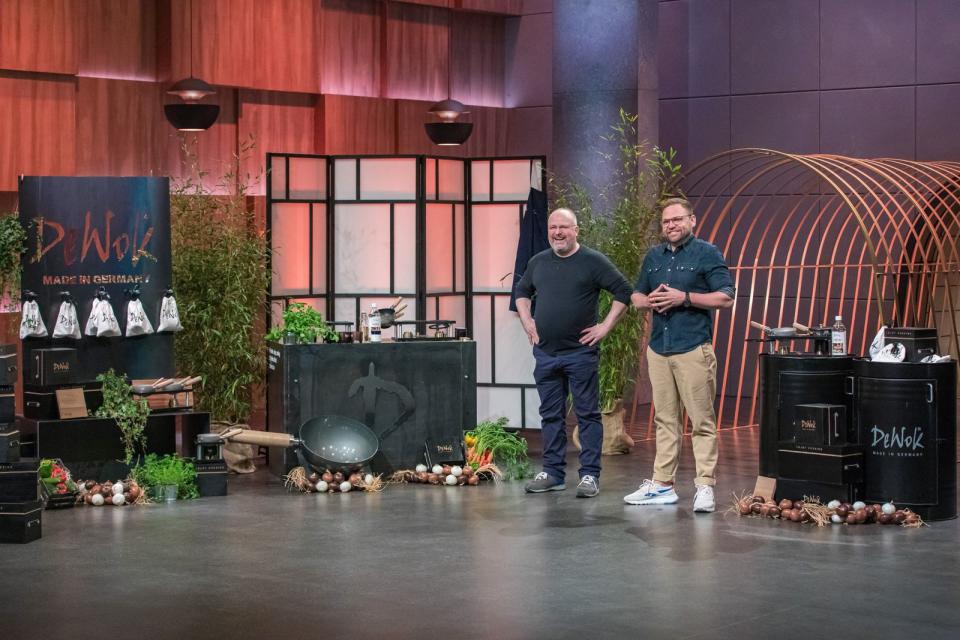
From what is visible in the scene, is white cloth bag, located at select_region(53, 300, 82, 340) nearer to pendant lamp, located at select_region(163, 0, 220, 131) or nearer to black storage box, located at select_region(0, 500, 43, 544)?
black storage box, located at select_region(0, 500, 43, 544)

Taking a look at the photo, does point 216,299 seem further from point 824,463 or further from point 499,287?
point 824,463

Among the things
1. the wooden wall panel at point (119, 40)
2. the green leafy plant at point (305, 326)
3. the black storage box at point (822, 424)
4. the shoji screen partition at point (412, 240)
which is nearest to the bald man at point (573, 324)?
the black storage box at point (822, 424)

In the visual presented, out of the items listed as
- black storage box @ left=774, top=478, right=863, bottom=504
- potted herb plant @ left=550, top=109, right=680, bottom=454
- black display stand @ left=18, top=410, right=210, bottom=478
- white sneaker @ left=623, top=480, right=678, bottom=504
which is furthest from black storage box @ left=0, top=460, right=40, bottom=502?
potted herb plant @ left=550, top=109, right=680, bottom=454

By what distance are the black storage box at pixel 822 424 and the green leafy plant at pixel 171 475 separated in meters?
3.41

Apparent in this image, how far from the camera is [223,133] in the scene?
12633 mm

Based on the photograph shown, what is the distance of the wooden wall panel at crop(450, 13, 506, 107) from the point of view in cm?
1453

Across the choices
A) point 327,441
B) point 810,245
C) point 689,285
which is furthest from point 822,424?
point 810,245

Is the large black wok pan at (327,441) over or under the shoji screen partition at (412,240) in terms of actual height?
under

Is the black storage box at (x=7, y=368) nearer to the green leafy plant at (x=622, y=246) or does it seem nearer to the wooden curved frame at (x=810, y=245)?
the green leafy plant at (x=622, y=246)

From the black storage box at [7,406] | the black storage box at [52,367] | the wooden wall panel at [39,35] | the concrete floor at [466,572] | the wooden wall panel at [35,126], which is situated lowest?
the concrete floor at [466,572]

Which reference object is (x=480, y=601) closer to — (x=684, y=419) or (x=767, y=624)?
(x=767, y=624)

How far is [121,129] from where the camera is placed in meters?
11.9

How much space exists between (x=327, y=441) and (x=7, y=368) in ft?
6.66

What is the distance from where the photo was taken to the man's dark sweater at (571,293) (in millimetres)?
7930
